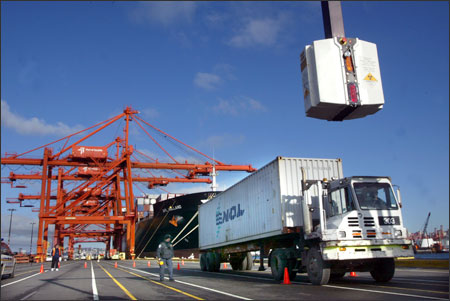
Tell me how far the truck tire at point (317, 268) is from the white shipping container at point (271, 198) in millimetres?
1235

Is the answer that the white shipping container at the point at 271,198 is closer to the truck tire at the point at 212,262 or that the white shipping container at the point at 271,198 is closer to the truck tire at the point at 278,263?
the truck tire at the point at 278,263

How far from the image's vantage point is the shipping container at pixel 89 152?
49219 millimetres

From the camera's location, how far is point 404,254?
11578mm

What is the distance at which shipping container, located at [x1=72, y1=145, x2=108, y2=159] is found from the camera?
161 feet

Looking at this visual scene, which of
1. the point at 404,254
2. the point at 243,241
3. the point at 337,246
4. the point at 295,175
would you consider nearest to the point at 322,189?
the point at 295,175

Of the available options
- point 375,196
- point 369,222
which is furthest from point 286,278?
point 375,196

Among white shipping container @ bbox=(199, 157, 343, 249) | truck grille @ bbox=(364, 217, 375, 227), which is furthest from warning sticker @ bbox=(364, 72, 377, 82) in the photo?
white shipping container @ bbox=(199, 157, 343, 249)

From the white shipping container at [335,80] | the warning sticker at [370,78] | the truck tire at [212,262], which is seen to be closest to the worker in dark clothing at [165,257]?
the truck tire at [212,262]

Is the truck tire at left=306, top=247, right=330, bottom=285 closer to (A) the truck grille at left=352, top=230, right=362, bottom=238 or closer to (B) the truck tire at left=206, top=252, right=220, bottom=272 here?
(A) the truck grille at left=352, top=230, right=362, bottom=238

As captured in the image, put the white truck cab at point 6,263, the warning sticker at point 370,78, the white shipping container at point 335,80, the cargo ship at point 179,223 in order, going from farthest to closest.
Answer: the cargo ship at point 179,223
the white truck cab at point 6,263
the warning sticker at point 370,78
the white shipping container at point 335,80

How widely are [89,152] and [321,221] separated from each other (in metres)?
43.4

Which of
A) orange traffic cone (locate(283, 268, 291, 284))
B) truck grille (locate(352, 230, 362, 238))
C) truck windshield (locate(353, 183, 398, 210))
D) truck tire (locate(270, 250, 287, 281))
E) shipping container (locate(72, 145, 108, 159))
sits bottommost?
orange traffic cone (locate(283, 268, 291, 284))

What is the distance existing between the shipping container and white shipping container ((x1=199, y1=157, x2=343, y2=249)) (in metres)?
35.7

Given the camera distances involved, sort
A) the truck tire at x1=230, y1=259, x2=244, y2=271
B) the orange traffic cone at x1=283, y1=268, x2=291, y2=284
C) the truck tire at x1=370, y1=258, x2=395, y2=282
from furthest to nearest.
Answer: the truck tire at x1=230, y1=259, x2=244, y2=271 < the orange traffic cone at x1=283, y1=268, x2=291, y2=284 < the truck tire at x1=370, y1=258, x2=395, y2=282
